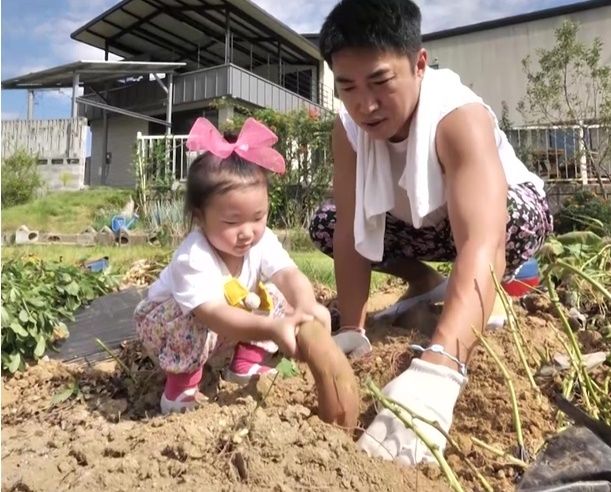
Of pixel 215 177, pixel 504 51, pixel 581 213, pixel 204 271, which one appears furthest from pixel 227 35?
pixel 204 271

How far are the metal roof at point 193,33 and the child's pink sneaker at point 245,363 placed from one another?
47.7 feet

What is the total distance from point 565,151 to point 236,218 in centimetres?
926

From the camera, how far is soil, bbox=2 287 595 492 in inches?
39.7

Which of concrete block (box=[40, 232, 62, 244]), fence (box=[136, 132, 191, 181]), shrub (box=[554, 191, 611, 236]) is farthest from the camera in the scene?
fence (box=[136, 132, 191, 181])

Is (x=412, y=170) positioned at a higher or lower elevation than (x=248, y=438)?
higher

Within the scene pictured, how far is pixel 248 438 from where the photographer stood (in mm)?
1083

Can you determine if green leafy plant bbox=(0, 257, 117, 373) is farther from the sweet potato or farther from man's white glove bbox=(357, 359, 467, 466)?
man's white glove bbox=(357, 359, 467, 466)

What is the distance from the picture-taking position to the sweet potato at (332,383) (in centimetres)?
122

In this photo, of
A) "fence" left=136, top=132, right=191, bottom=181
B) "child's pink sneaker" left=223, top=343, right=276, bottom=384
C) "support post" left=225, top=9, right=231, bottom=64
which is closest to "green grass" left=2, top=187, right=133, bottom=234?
"fence" left=136, top=132, right=191, bottom=181

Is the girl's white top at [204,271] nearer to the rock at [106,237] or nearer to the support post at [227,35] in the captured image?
the rock at [106,237]

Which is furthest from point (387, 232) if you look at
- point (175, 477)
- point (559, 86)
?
point (559, 86)

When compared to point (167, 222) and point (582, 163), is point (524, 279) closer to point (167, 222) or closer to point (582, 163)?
point (167, 222)

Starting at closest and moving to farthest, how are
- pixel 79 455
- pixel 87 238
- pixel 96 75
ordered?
pixel 79 455
pixel 87 238
pixel 96 75

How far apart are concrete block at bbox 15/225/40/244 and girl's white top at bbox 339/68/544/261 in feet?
24.9
